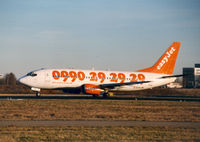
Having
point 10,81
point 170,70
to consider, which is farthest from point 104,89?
point 10,81

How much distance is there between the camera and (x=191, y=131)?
51.5 ft

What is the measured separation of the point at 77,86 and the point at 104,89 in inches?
171

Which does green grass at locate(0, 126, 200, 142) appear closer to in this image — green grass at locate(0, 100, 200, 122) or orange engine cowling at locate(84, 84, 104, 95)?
green grass at locate(0, 100, 200, 122)

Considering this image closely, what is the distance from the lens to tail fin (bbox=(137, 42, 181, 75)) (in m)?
56.9

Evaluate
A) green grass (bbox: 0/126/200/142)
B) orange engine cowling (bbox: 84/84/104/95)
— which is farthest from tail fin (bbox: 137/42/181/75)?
green grass (bbox: 0/126/200/142)

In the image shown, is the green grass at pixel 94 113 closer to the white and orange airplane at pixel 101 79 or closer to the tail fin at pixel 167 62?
the white and orange airplane at pixel 101 79

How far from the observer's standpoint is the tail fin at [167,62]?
187 feet

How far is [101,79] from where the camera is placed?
50.4m

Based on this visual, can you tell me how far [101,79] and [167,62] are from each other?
547 inches

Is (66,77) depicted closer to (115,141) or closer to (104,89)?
(104,89)

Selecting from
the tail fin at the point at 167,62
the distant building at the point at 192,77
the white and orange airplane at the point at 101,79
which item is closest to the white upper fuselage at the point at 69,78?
the white and orange airplane at the point at 101,79

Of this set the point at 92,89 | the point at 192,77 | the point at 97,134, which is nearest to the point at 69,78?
the point at 92,89

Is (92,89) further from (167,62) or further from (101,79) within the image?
(167,62)

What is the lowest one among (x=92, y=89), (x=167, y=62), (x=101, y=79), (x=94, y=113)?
(x=94, y=113)
